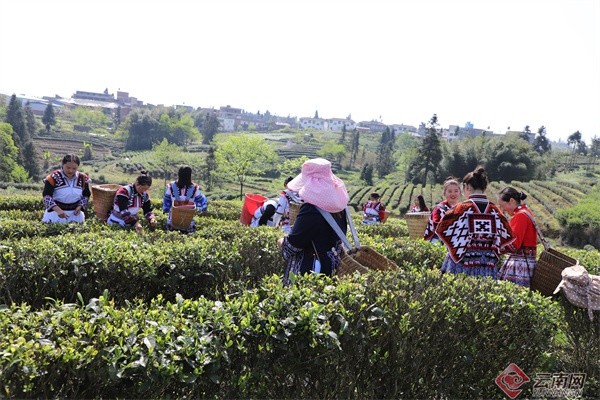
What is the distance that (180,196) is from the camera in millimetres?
6664

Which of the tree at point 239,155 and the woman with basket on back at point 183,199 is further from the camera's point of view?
the tree at point 239,155

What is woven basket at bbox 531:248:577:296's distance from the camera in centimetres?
454

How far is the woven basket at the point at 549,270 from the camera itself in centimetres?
454

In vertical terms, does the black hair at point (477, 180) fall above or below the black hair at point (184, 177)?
above

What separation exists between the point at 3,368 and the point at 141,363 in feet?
1.75

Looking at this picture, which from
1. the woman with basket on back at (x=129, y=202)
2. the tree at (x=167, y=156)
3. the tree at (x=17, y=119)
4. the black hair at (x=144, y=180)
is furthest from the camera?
the tree at (x=17, y=119)

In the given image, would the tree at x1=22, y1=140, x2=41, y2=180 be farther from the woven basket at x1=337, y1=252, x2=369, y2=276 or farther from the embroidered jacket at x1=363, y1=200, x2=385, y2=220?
the woven basket at x1=337, y1=252, x2=369, y2=276

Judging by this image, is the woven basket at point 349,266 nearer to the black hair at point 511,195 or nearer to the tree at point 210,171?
the black hair at point 511,195

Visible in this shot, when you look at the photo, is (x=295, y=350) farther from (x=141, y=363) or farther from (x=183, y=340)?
(x=141, y=363)

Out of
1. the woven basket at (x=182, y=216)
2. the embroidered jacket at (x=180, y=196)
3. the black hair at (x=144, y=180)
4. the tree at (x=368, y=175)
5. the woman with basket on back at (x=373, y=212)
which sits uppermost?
the black hair at (x=144, y=180)

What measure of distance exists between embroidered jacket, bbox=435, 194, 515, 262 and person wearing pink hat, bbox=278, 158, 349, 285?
3.86 feet

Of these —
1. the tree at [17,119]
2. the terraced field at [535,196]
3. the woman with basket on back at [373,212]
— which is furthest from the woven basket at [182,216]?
the tree at [17,119]

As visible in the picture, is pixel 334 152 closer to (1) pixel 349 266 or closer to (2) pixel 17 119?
(2) pixel 17 119

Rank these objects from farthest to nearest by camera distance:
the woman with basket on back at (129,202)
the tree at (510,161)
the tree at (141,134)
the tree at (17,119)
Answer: the tree at (141,134) → the tree at (17,119) → the tree at (510,161) → the woman with basket on back at (129,202)
